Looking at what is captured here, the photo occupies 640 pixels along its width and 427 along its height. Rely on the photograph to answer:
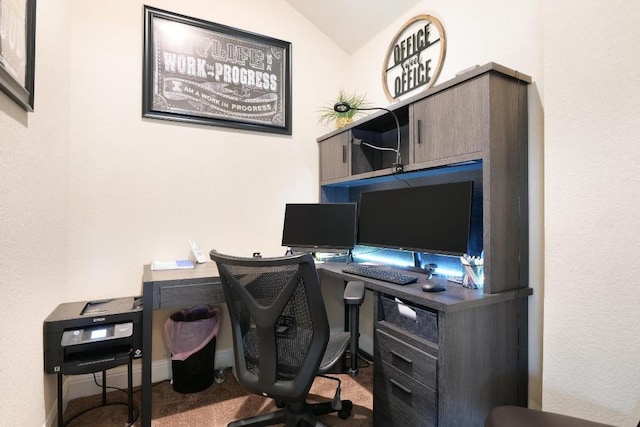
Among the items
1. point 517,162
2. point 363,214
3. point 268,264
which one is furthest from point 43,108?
point 517,162

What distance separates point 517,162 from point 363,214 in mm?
1102

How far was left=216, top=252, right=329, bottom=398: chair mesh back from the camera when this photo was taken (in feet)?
4.13

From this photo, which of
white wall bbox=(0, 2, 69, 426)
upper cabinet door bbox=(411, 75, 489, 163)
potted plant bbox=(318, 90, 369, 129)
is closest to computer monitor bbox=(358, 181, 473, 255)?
upper cabinet door bbox=(411, 75, 489, 163)

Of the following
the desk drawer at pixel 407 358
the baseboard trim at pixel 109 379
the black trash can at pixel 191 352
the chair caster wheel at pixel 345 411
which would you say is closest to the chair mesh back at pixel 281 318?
the desk drawer at pixel 407 358

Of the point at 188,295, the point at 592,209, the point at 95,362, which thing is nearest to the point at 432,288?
the point at 592,209

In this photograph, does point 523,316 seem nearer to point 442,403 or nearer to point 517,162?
point 442,403

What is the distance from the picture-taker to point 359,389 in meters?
2.04

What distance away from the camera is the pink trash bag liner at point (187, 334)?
2.04 meters

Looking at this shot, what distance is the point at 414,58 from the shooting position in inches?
86.4

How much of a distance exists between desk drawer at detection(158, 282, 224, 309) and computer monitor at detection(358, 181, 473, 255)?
1.11 metres

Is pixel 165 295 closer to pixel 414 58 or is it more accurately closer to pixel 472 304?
pixel 472 304

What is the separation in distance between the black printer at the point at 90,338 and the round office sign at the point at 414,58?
7.54 feet

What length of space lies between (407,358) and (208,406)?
51.1 inches

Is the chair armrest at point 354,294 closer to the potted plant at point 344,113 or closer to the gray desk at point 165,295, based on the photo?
the gray desk at point 165,295
